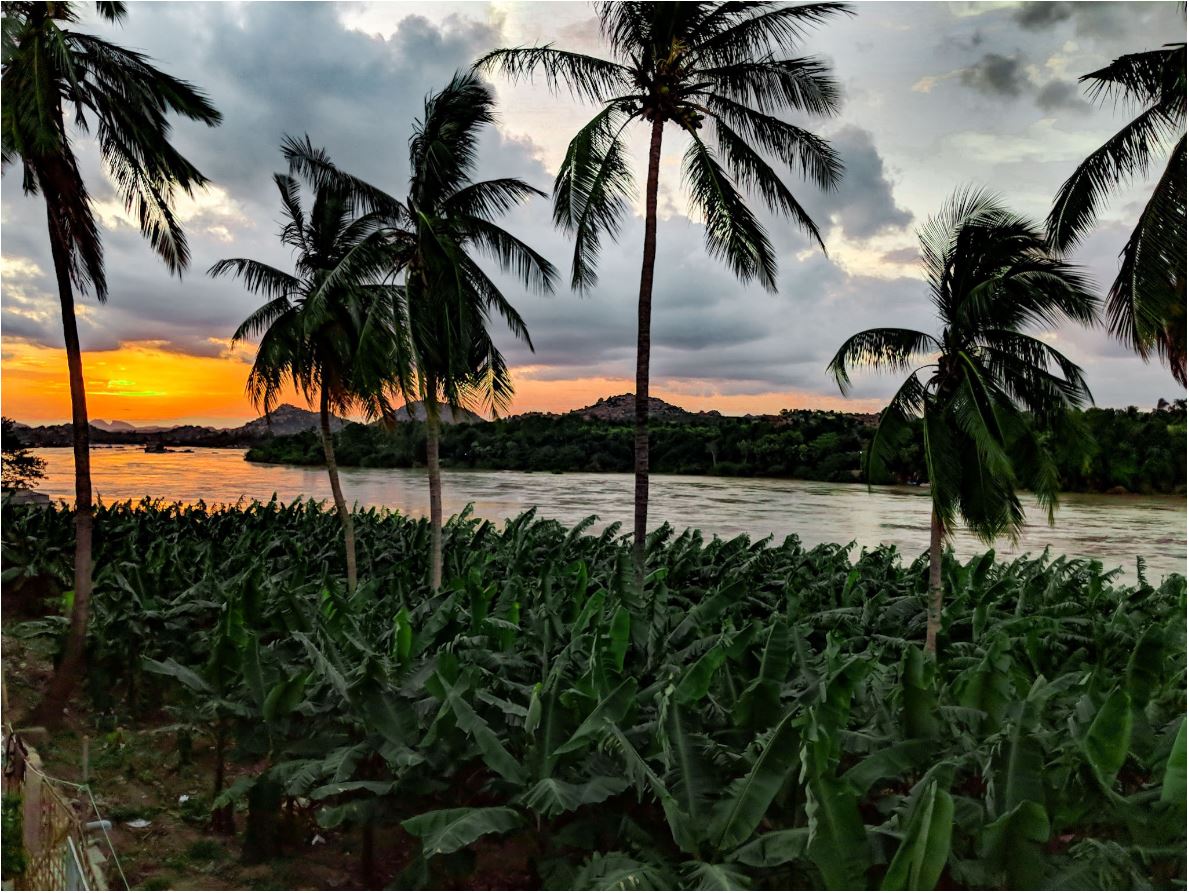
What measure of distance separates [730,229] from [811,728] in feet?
23.1

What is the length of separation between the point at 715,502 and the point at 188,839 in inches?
1058

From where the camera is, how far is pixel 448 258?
10.3 m

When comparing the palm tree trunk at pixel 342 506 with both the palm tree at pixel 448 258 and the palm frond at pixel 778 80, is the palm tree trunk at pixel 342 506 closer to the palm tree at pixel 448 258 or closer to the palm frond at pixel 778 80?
the palm tree at pixel 448 258

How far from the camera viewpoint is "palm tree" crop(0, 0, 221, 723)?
6660 millimetres

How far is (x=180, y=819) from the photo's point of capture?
221 inches

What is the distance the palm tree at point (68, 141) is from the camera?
666 cm

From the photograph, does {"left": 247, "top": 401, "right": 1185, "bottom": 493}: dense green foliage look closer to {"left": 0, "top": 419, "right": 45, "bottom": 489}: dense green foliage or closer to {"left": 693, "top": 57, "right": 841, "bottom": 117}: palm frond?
{"left": 0, "top": 419, "right": 45, "bottom": 489}: dense green foliage

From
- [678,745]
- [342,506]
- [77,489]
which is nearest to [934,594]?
[678,745]

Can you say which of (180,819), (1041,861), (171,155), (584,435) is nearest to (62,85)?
(171,155)

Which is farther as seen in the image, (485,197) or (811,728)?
(485,197)

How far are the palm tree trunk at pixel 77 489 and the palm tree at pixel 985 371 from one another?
281 inches

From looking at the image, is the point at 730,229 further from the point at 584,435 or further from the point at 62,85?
the point at 584,435

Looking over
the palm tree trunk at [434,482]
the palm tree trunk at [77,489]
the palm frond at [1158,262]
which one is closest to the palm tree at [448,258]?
the palm tree trunk at [434,482]

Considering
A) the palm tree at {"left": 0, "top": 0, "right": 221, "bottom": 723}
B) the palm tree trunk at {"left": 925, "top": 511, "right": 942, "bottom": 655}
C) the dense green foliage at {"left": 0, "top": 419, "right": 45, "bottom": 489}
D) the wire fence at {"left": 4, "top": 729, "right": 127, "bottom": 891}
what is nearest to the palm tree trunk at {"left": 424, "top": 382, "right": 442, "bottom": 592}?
the palm tree at {"left": 0, "top": 0, "right": 221, "bottom": 723}
